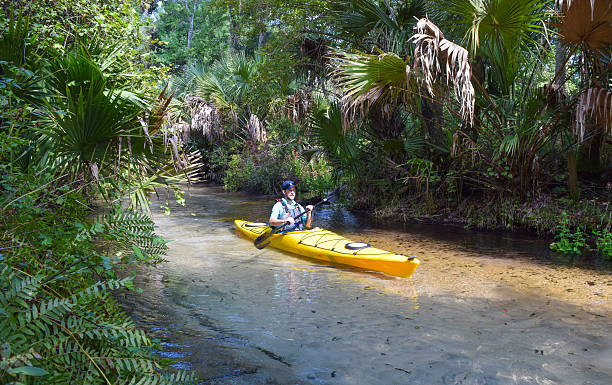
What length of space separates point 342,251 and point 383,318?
6.29 ft

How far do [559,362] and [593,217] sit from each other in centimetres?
468

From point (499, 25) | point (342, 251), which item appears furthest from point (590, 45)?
point (342, 251)

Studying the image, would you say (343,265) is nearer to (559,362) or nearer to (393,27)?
(559,362)

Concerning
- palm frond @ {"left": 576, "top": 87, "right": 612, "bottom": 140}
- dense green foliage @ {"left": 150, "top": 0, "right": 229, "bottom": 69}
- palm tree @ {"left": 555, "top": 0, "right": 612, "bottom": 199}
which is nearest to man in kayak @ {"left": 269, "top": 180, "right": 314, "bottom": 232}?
palm frond @ {"left": 576, "top": 87, "right": 612, "bottom": 140}

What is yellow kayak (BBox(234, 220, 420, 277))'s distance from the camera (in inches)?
228

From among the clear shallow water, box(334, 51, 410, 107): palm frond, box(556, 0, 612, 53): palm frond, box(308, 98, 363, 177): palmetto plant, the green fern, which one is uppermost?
box(556, 0, 612, 53): palm frond

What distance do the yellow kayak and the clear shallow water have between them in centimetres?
15

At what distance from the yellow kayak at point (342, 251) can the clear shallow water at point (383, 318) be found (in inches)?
6.0

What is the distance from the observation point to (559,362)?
3.55m

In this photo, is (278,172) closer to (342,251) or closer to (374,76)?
(374,76)

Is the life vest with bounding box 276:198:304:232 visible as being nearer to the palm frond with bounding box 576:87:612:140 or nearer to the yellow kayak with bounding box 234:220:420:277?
the yellow kayak with bounding box 234:220:420:277

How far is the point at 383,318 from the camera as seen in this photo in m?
4.54

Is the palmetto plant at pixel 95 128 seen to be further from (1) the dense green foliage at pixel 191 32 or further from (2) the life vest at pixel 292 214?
(1) the dense green foliage at pixel 191 32

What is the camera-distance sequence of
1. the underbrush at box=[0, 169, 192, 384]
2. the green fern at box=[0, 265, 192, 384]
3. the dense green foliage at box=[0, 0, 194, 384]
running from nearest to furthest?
1. the green fern at box=[0, 265, 192, 384]
2. the underbrush at box=[0, 169, 192, 384]
3. the dense green foliage at box=[0, 0, 194, 384]
